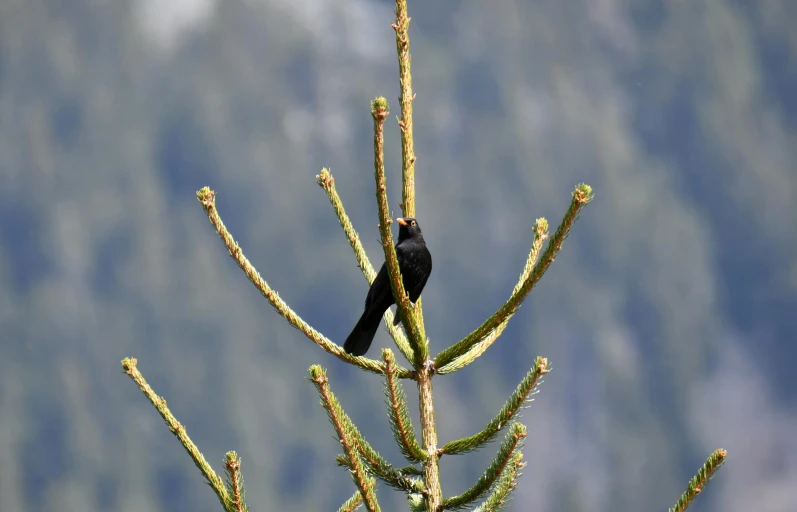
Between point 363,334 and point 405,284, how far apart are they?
16.5 inches

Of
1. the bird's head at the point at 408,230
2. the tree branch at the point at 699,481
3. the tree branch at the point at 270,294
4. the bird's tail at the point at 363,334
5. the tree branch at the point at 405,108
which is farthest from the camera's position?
the bird's head at the point at 408,230

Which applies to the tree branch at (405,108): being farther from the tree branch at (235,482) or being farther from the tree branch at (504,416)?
the tree branch at (235,482)

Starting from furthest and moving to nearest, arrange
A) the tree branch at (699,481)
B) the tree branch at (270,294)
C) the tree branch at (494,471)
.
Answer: the tree branch at (270,294), the tree branch at (494,471), the tree branch at (699,481)

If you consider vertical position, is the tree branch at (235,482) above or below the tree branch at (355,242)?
below

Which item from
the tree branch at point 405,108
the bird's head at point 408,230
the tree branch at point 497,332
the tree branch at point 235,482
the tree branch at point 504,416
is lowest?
the tree branch at point 235,482

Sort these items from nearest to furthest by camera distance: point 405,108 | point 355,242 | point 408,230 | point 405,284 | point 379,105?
point 379,105 → point 405,108 → point 355,242 → point 405,284 → point 408,230

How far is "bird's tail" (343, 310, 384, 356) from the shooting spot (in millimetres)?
4250

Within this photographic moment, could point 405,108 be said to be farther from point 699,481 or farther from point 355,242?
point 699,481

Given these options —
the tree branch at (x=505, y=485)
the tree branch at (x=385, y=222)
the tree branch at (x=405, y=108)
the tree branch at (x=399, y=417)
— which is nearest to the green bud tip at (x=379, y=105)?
the tree branch at (x=385, y=222)

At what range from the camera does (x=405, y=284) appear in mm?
4531

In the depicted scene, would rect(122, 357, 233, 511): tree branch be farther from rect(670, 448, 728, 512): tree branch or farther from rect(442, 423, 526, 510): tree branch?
rect(670, 448, 728, 512): tree branch

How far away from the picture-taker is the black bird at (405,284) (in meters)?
4.07

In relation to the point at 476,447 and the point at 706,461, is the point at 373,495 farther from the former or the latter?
the point at 706,461

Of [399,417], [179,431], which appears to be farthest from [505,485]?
[179,431]
